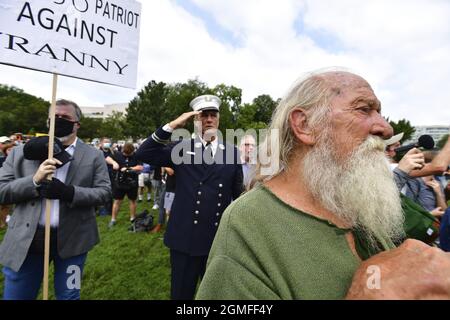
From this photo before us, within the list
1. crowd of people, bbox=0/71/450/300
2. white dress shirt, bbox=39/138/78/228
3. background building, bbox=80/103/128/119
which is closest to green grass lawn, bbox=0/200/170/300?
crowd of people, bbox=0/71/450/300

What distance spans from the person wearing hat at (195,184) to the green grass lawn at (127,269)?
1.66 metres

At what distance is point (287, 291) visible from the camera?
3.33ft

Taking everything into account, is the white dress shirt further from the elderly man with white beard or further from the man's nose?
the man's nose

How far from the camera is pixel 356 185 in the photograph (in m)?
1.31

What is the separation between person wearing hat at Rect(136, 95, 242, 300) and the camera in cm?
275

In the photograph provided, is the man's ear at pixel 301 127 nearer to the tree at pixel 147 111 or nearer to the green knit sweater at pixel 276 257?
the green knit sweater at pixel 276 257

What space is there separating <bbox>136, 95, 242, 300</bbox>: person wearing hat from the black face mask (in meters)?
0.67

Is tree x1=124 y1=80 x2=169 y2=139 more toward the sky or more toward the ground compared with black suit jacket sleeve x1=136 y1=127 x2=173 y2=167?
more toward the sky

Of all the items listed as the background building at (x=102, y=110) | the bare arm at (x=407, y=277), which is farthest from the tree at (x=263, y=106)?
the background building at (x=102, y=110)

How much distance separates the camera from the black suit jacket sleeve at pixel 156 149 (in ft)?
9.50
